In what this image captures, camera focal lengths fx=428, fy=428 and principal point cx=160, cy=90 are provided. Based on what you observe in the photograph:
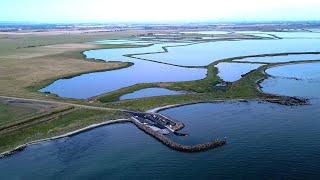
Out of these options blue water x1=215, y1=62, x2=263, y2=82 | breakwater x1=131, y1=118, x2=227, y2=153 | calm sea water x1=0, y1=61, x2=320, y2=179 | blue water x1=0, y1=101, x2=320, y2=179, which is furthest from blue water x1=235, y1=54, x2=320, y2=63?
breakwater x1=131, y1=118, x2=227, y2=153

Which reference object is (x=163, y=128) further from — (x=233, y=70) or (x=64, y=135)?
(x=233, y=70)

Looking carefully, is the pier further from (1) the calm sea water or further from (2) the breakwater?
(1) the calm sea water

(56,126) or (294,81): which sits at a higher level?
(294,81)

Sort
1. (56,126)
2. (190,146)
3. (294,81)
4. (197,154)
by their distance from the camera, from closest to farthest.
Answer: (197,154), (190,146), (56,126), (294,81)

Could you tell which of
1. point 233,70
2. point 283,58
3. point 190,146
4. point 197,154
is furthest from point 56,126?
point 283,58

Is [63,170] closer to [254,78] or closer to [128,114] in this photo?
[128,114]

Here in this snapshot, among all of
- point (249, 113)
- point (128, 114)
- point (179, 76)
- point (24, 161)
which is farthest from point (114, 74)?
point (24, 161)
